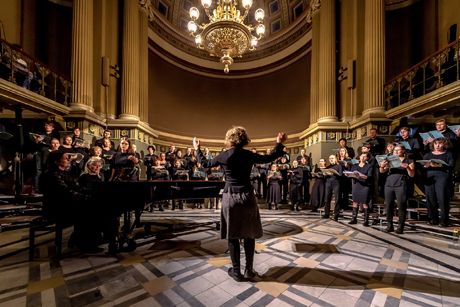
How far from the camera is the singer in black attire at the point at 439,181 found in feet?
11.3

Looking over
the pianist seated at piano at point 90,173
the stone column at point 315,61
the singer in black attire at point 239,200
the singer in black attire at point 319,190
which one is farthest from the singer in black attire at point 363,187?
the pianist seated at piano at point 90,173

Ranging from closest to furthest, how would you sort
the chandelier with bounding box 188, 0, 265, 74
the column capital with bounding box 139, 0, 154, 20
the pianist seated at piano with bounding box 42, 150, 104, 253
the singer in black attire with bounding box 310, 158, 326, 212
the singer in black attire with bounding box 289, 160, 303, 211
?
1. the pianist seated at piano with bounding box 42, 150, 104, 253
2. the chandelier with bounding box 188, 0, 265, 74
3. the singer in black attire with bounding box 310, 158, 326, 212
4. the singer in black attire with bounding box 289, 160, 303, 211
5. the column capital with bounding box 139, 0, 154, 20

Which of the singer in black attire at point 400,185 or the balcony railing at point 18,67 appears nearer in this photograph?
the singer in black attire at point 400,185

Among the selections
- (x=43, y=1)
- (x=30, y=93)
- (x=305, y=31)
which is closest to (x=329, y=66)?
(x=305, y=31)

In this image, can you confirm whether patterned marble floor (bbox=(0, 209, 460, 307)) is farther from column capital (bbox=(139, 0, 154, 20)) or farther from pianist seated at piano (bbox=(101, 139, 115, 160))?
column capital (bbox=(139, 0, 154, 20))

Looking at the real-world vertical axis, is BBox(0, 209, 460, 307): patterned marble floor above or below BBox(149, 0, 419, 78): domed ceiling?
below

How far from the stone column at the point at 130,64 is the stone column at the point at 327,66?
7108 mm

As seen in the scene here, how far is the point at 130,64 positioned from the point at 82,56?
1.71 metres

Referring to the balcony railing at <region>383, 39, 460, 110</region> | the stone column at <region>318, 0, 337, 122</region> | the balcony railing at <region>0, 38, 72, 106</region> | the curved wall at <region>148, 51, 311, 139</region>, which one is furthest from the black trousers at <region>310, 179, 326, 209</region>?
the balcony railing at <region>0, 38, 72, 106</region>

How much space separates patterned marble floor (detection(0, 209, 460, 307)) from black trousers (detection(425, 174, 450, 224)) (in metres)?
0.55

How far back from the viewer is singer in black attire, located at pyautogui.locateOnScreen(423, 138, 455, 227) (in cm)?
343

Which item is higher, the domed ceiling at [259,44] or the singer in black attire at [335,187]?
the domed ceiling at [259,44]

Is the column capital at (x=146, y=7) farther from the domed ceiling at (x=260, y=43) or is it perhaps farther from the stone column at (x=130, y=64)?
the domed ceiling at (x=260, y=43)

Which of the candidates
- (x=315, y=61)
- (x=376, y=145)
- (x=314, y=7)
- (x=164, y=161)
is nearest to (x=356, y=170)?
(x=376, y=145)
